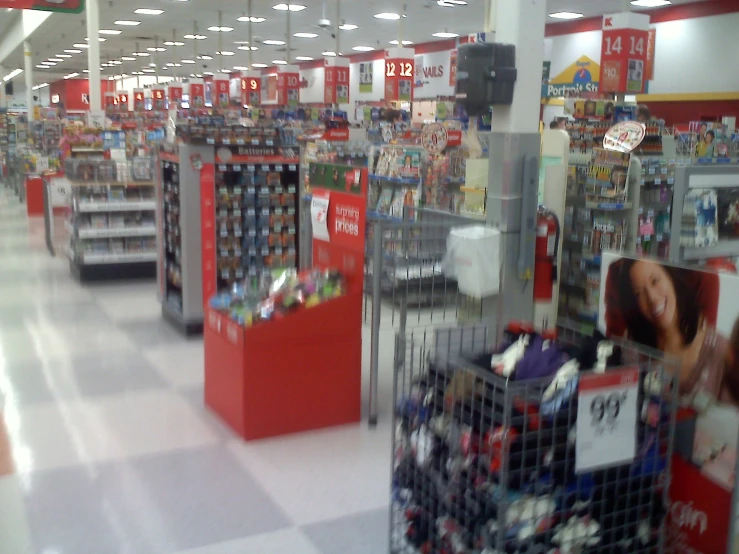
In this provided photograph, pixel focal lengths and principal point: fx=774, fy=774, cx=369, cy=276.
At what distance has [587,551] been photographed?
7.63ft

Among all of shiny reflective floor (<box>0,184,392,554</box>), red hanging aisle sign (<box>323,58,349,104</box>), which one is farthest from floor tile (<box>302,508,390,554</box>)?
red hanging aisle sign (<box>323,58,349,104</box>)

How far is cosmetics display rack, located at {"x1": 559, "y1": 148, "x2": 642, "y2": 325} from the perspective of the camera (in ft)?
18.1

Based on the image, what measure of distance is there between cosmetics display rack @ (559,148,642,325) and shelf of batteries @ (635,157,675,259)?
0.12 metres

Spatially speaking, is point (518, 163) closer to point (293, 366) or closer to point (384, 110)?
point (293, 366)

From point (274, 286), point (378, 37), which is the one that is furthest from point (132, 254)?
point (378, 37)

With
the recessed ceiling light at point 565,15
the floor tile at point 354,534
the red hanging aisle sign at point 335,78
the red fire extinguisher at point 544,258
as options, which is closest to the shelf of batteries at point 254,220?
the red fire extinguisher at point 544,258

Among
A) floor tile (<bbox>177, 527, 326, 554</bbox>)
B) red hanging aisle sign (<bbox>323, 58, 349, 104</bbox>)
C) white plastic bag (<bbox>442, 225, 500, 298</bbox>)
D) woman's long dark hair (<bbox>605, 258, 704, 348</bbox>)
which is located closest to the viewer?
woman's long dark hair (<bbox>605, 258, 704, 348</bbox>)

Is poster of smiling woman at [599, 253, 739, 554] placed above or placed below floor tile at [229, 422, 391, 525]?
above

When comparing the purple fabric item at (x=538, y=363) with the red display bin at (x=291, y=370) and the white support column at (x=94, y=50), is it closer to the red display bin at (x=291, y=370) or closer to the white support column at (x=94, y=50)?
the red display bin at (x=291, y=370)

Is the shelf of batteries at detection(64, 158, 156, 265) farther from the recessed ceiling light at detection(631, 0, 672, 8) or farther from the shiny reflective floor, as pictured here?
the recessed ceiling light at detection(631, 0, 672, 8)

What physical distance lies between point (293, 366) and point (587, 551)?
2049 mm

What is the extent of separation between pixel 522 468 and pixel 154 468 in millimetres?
2160

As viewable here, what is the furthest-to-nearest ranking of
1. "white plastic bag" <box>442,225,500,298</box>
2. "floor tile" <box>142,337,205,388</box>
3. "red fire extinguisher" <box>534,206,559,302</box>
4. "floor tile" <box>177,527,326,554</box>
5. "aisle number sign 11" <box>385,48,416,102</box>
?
"aisle number sign 11" <box>385,48,416,102</box>, "floor tile" <box>142,337,205,388</box>, "red fire extinguisher" <box>534,206,559,302</box>, "white plastic bag" <box>442,225,500,298</box>, "floor tile" <box>177,527,326,554</box>

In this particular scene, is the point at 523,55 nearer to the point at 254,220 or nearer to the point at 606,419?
the point at 254,220
